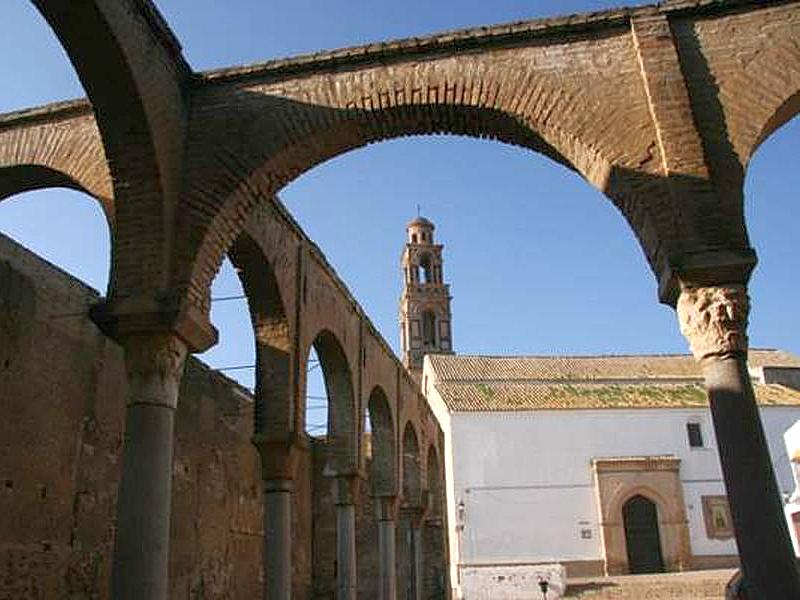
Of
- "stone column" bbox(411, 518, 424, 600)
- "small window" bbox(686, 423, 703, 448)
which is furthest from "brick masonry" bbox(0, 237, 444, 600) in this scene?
"small window" bbox(686, 423, 703, 448)

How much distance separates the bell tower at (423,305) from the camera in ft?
144

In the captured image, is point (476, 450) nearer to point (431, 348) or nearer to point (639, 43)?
point (431, 348)

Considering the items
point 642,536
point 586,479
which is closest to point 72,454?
point 586,479

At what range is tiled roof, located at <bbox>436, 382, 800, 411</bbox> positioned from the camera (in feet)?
96.8

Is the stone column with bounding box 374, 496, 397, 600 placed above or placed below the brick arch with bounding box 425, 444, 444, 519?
below

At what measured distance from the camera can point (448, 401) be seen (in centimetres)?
2934

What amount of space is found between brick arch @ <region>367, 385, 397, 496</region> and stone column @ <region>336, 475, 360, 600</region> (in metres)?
2.42

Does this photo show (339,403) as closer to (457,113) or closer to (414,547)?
(457,113)

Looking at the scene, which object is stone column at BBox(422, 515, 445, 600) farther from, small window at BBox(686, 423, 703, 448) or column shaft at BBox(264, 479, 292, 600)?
column shaft at BBox(264, 479, 292, 600)

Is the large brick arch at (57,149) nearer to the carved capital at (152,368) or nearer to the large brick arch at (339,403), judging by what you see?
the carved capital at (152,368)

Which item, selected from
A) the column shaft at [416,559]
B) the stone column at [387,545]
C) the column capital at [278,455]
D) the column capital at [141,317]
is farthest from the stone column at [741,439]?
the column shaft at [416,559]

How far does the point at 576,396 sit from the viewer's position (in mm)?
31016

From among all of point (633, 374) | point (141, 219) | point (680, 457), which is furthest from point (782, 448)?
point (141, 219)

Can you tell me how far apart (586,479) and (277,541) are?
2069 cm
